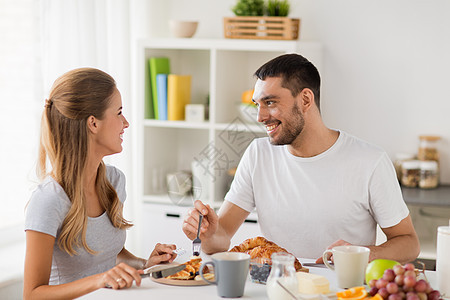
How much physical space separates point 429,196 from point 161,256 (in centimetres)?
162

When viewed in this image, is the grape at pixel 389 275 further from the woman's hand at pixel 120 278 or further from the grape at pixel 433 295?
the woman's hand at pixel 120 278

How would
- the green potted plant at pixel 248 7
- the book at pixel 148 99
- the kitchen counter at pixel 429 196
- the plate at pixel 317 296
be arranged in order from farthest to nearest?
the book at pixel 148 99, the green potted plant at pixel 248 7, the kitchen counter at pixel 429 196, the plate at pixel 317 296

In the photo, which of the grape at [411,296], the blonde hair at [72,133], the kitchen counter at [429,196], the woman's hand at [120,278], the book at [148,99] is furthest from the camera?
the book at [148,99]

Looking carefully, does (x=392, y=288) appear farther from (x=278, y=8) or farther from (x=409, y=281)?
(x=278, y=8)

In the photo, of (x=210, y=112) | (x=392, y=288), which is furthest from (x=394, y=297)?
(x=210, y=112)

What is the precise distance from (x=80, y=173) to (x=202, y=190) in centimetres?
154


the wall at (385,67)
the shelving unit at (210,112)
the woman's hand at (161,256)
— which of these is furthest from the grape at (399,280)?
the wall at (385,67)

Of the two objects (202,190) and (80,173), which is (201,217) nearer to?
(80,173)

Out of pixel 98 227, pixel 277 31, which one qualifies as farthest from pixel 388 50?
pixel 98 227

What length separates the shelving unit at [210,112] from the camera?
317 centimetres

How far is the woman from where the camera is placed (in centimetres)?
167

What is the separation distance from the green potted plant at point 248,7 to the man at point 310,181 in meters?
1.13

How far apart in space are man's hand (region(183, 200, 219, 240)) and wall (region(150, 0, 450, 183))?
1589mm

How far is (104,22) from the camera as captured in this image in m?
3.07
